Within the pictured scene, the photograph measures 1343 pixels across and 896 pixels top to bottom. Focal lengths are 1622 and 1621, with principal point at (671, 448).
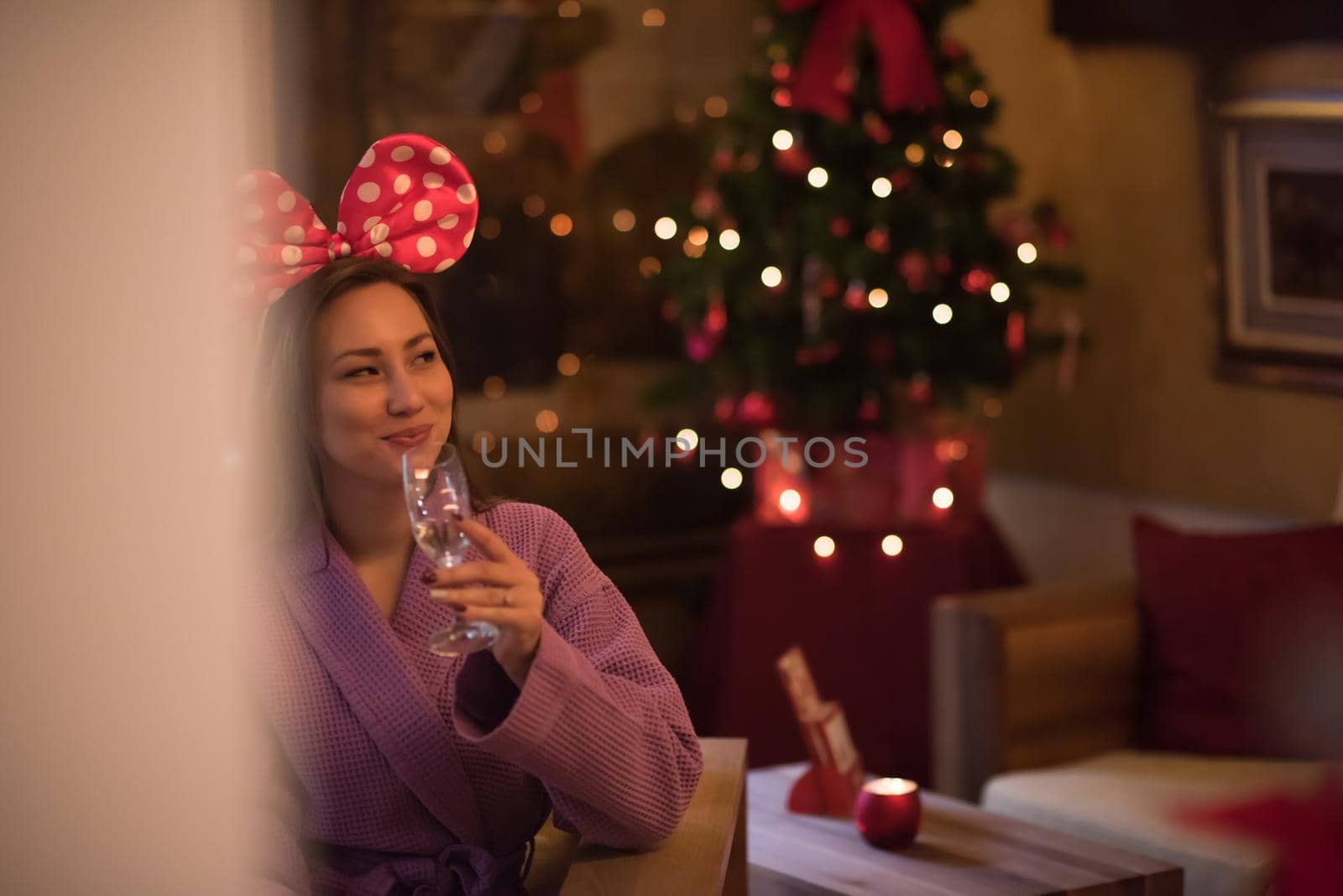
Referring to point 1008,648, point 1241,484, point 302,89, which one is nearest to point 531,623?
point 1008,648

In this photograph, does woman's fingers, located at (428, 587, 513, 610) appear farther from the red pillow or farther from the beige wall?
the beige wall

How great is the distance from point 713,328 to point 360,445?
1972 millimetres

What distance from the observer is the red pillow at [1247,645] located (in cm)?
239

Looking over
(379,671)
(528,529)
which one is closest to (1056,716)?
(528,529)

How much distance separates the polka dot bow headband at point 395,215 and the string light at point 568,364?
2678mm

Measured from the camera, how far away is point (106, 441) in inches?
29.0

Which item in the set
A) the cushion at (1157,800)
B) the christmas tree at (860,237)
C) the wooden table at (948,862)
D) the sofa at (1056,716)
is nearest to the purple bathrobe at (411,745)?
the wooden table at (948,862)

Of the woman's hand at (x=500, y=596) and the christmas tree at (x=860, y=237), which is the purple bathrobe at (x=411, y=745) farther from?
the christmas tree at (x=860, y=237)

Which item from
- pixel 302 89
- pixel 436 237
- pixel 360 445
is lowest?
pixel 360 445

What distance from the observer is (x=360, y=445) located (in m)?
1.34

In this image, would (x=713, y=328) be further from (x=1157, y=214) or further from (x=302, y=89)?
(x=302, y=89)

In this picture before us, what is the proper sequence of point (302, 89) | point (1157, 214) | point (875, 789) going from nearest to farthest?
1. point (875, 789)
2. point (1157, 214)
3. point (302, 89)

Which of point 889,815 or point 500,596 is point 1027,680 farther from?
point 500,596

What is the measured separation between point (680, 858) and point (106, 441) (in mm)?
772
